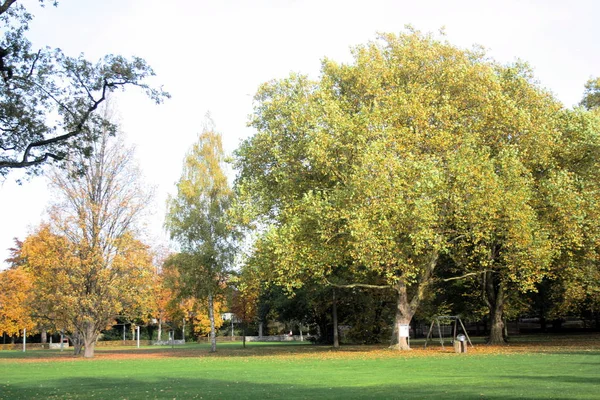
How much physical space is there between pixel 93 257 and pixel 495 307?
31.7 metres

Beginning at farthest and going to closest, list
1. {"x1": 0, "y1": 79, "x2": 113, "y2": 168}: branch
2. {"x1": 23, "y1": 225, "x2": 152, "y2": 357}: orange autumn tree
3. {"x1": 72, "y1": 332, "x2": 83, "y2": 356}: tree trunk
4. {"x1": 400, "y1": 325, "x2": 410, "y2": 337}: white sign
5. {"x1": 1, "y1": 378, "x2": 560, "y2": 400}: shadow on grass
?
{"x1": 72, "y1": 332, "x2": 83, "y2": 356}: tree trunk < {"x1": 23, "y1": 225, "x2": 152, "y2": 357}: orange autumn tree < {"x1": 400, "y1": 325, "x2": 410, "y2": 337}: white sign < {"x1": 0, "y1": 79, "x2": 113, "y2": 168}: branch < {"x1": 1, "y1": 378, "x2": 560, "y2": 400}: shadow on grass

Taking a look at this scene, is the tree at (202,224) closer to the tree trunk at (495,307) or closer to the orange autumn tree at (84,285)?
the orange autumn tree at (84,285)

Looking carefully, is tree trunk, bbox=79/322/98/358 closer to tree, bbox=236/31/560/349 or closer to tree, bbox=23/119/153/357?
tree, bbox=23/119/153/357

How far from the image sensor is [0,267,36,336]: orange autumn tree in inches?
2468

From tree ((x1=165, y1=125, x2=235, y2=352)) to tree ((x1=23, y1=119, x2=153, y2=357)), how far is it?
3160mm

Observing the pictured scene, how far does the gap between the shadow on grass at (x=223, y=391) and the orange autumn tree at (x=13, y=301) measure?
45.2 metres

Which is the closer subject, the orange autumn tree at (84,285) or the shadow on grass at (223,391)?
the shadow on grass at (223,391)

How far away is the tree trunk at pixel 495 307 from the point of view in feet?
144

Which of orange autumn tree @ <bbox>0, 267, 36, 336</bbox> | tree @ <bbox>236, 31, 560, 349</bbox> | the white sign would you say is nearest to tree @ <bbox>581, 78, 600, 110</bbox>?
tree @ <bbox>236, 31, 560, 349</bbox>

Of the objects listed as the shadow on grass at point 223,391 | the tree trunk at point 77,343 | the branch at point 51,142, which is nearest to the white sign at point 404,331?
the shadow on grass at point 223,391

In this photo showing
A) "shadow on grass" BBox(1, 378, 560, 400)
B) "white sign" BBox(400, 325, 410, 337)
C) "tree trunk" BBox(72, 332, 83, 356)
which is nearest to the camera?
"shadow on grass" BBox(1, 378, 560, 400)

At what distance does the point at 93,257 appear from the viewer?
4825 cm

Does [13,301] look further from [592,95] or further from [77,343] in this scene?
[592,95]

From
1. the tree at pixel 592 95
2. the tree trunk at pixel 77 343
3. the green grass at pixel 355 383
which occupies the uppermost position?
the tree at pixel 592 95
